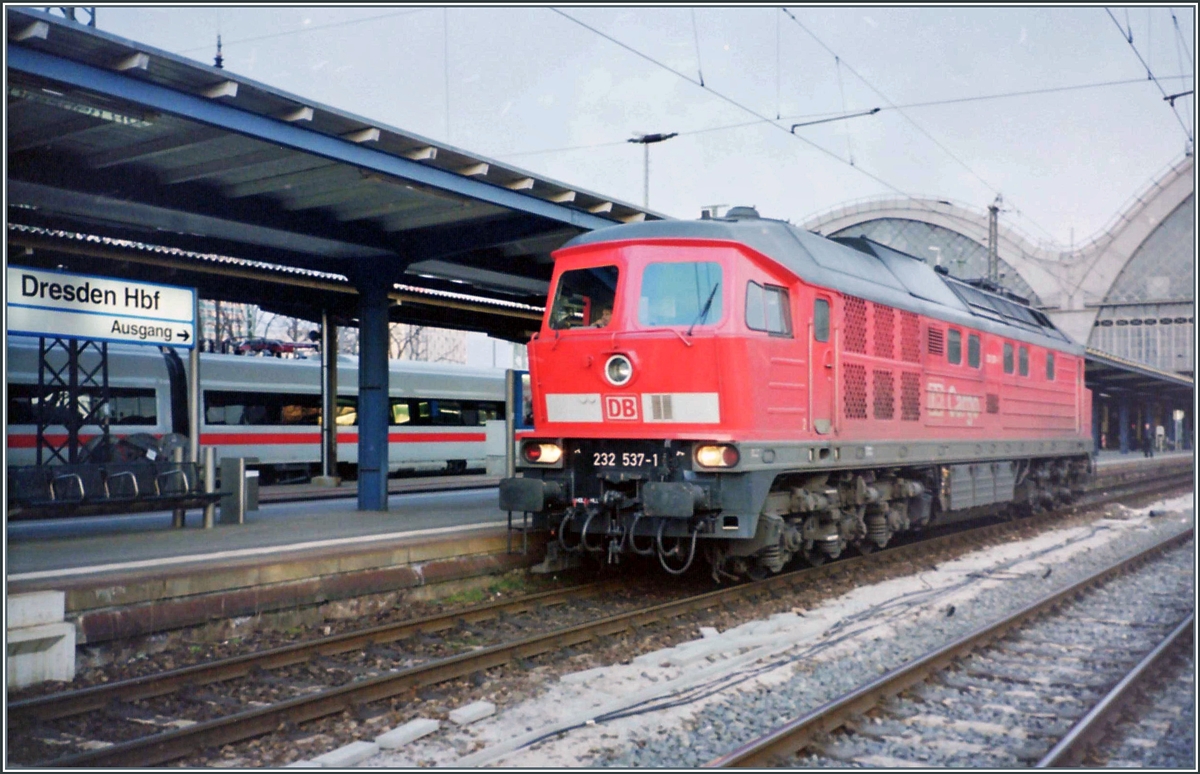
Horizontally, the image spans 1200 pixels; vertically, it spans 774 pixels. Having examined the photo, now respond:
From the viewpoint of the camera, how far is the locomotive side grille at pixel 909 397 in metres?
11.8

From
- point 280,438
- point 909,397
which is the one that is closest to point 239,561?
point 909,397

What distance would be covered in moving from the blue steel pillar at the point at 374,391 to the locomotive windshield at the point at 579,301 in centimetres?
432

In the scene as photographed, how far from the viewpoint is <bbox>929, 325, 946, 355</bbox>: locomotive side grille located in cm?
1266

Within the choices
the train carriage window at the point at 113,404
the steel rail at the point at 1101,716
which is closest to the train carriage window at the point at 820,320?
the steel rail at the point at 1101,716

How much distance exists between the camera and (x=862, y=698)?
20.9ft

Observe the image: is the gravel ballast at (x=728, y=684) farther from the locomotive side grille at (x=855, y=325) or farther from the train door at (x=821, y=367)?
the locomotive side grille at (x=855, y=325)

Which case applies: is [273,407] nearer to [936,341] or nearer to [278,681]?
[936,341]

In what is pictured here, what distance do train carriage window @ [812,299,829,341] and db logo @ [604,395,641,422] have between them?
2.09 meters

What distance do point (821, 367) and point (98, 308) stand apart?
774cm

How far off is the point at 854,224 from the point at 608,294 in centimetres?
6440

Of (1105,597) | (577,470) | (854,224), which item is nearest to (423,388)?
(577,470)

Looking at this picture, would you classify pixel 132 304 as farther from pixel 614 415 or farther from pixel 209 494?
pixel 614 415

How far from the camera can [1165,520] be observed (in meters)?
18.5

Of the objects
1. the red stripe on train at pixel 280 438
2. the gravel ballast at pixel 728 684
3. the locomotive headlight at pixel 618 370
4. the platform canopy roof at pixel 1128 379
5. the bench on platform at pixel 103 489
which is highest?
the platform canopy roof at pixel 1128 379
